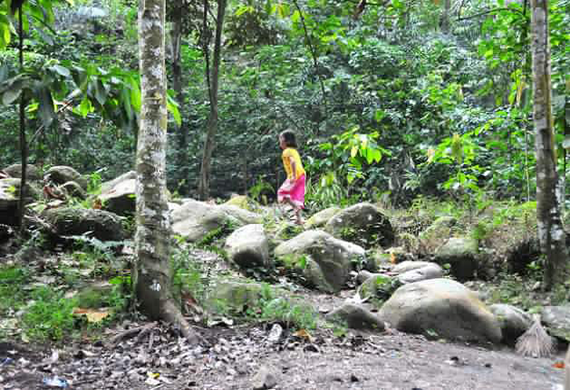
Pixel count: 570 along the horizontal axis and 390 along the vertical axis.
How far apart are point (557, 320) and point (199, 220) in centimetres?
415

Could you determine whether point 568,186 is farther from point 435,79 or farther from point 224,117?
point 224,117

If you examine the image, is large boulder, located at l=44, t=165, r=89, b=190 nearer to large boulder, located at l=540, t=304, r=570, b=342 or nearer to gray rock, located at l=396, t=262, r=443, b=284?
gray rock, located at l=396, t=262, r=443, b=284

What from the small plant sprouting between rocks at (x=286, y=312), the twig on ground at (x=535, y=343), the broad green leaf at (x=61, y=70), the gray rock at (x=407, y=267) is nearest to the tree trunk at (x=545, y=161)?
the twig on ground at (x=535, y=343)

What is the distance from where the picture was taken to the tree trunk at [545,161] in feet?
16.3

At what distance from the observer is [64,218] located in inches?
181

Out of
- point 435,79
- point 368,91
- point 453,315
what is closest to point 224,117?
point 368,91

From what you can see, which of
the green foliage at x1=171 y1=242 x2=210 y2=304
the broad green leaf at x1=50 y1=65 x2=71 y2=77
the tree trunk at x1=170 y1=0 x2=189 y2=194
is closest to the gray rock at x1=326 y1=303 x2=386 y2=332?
the green foliage at x1=171 y1=242 x2=210 y2=304

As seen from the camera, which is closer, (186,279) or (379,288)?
(186,279)

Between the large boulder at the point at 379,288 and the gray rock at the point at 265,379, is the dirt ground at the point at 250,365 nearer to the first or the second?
the gray rock at the point at 265,379

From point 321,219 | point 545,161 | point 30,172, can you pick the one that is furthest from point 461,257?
point 30,172

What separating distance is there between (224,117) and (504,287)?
955cm

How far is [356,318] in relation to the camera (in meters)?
3.96

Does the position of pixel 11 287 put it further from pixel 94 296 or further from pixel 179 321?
pixel 179 321

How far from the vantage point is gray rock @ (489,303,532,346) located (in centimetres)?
429
